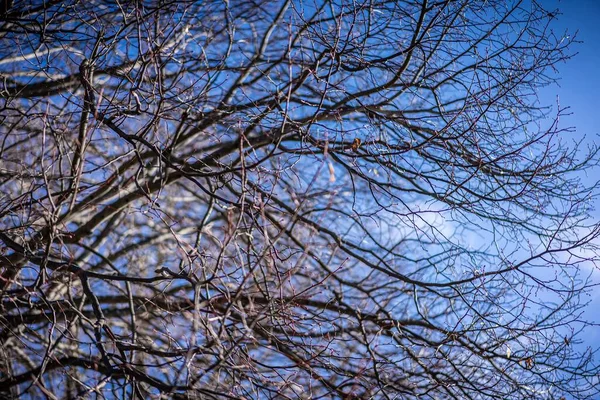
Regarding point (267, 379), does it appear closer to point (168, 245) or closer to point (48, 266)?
point (48, 266)

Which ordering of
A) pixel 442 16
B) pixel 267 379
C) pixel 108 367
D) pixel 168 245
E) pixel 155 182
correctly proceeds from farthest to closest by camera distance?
pixel 168 245, pixel 155 182, pixel 442 16, pixel 267 379, pixel 108 367

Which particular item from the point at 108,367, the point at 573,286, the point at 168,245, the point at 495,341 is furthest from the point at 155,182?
the point at 573,286

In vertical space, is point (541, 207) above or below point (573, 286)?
above

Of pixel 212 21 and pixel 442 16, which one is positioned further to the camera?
pixel 212 21

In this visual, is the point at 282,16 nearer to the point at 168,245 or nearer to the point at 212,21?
the point at 212,21

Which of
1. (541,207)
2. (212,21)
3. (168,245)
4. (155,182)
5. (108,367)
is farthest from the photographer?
(168,245)

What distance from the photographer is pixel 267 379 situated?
11.1 feet

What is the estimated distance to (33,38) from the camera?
558cm

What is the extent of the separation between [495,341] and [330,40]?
3262mm

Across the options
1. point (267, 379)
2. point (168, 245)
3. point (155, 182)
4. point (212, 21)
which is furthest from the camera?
point (168, 245)

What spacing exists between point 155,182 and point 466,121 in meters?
3.48

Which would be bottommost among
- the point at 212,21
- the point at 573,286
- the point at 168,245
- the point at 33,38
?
the point at 573,286

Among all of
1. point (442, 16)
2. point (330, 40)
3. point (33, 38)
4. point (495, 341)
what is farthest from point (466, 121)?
point (33, 38)

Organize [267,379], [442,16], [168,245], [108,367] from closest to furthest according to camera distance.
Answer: [108,367]
[267,379]
[442,16]
[168,245]
